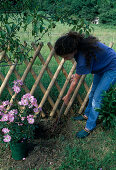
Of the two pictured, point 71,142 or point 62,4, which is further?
point 71,142

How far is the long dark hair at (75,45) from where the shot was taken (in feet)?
5.90

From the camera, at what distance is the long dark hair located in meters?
1.80

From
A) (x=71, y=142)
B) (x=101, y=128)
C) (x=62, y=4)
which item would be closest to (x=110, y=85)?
(x=101, y=128)

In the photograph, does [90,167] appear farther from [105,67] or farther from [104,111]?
→ [105,67]

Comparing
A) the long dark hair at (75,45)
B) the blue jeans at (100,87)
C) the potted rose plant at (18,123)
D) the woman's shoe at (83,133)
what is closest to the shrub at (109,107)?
the blue jeans at (100,87)

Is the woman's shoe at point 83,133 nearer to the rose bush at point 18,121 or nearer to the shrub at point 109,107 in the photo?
the shrub at point 109,107

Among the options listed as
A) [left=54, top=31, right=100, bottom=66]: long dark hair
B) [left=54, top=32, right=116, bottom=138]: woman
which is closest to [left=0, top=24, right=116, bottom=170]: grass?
[left=54, top=32, right=116, bottom=138]: woman

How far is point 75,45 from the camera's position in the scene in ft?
5.99

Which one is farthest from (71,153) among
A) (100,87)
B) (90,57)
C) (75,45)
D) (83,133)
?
(75,45)

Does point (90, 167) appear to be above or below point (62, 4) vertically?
below

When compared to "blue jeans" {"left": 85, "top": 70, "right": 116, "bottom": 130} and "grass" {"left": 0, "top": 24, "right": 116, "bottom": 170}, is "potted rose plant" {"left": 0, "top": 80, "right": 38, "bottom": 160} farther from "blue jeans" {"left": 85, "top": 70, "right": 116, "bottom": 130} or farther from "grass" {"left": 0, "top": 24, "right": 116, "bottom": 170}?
"blue jeans" {"left": 85, "top": 70, "right": 116, "bottom": 130}

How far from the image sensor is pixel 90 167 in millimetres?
1821

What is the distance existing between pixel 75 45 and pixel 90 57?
0.70ft

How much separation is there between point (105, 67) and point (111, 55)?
15cm
